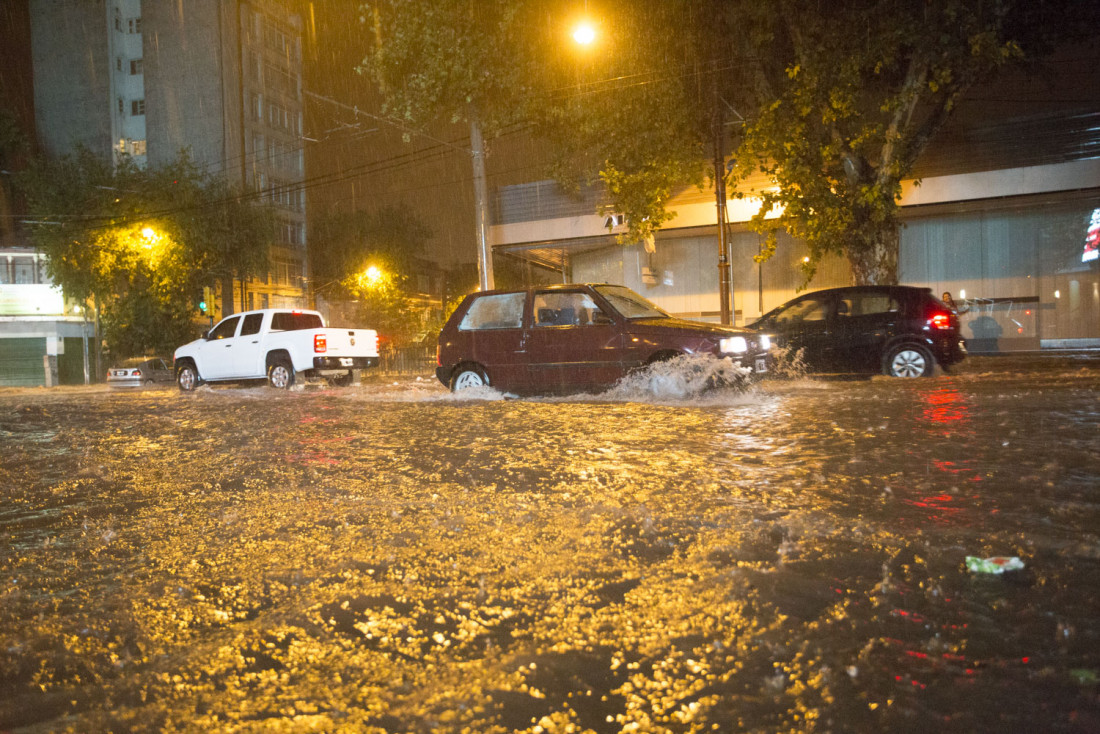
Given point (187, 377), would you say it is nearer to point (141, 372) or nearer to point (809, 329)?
point (141, 372)

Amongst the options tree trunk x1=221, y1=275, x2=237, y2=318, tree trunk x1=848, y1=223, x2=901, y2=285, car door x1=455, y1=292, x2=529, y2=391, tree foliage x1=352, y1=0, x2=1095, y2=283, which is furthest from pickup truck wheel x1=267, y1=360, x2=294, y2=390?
tree trunk x1=221, y1=275, x2=237, y2=318

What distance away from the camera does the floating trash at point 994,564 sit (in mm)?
3242

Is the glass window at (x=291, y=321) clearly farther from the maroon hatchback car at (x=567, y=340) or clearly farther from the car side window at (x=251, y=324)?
the maroon hatchback car at (x=567, y=340)

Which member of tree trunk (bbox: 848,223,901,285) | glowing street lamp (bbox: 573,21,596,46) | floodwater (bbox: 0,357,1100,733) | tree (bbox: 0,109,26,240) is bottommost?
floodwater (bbox: 0,357,1100,733)

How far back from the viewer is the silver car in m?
26.9

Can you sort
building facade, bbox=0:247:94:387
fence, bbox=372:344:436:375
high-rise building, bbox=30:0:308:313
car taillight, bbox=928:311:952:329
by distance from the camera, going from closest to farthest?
car taillight, bbox=928:311:952:329, fence, bbox=372:344:436:375, building facade, bbox=0:247:94:387, high-rise building, bbox=30:0:308:313

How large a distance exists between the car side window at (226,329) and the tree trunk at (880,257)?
1410cm

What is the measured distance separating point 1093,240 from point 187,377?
23.4 meters

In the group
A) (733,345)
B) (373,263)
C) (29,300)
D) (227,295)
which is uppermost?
(373,263)

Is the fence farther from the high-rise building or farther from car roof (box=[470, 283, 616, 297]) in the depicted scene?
the high-rise building

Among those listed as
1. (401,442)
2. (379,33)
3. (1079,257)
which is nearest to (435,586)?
(401,442)

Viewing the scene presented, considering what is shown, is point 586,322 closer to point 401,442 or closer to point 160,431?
point 401,442

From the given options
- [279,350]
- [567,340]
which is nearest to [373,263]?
[279,350]

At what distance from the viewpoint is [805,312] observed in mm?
13602
